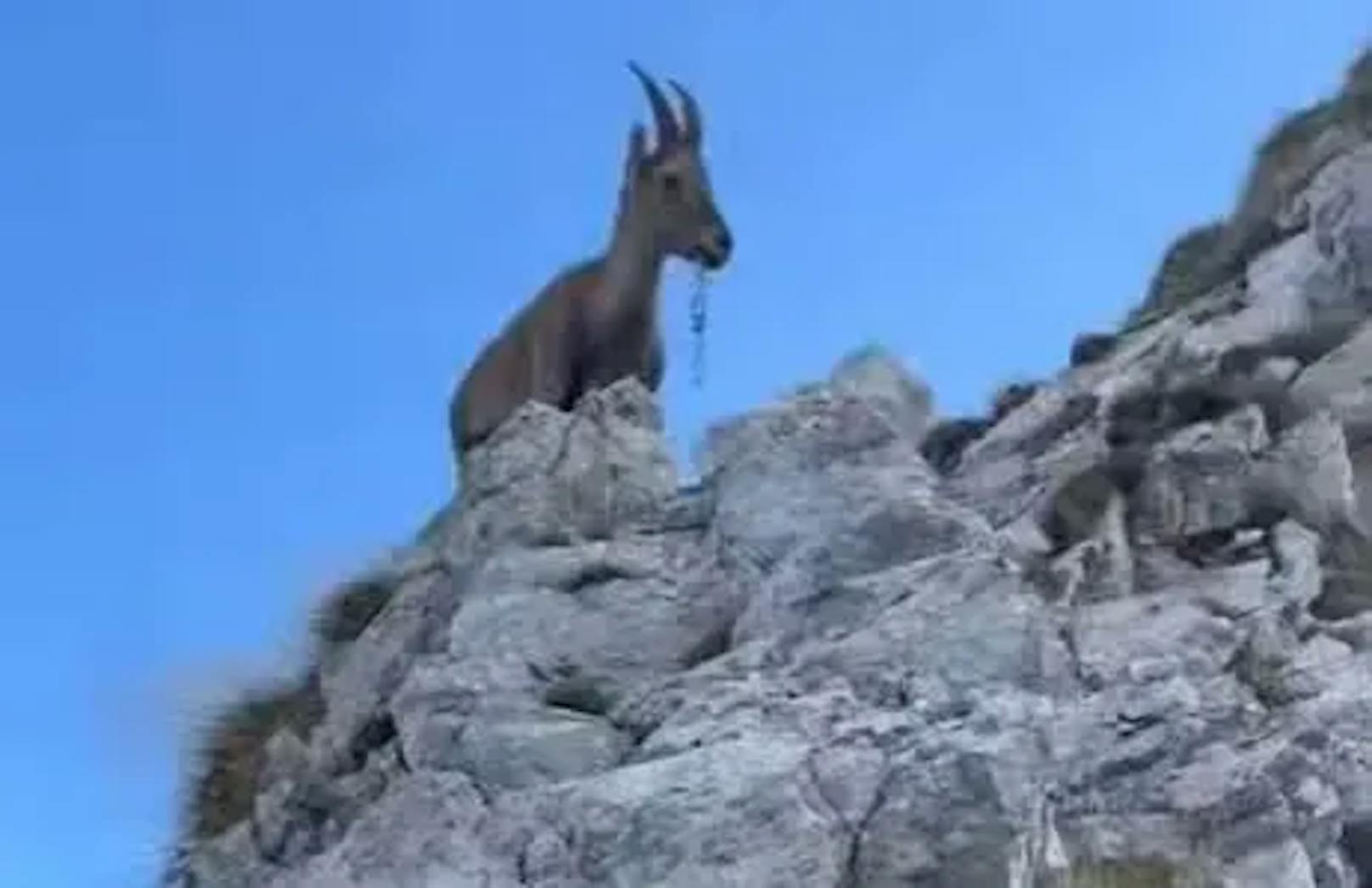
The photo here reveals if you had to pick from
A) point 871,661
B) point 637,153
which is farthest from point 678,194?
point 871,661

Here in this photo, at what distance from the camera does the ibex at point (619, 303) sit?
18844 mm

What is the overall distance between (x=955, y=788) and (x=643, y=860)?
1.23 m

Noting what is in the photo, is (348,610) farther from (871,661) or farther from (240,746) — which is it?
(871,661)

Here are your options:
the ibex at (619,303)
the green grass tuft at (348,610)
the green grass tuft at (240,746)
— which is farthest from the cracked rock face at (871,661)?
the ibex at (619,303)

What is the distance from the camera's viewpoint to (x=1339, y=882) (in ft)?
33.8

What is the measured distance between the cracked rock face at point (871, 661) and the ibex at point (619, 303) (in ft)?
8.58

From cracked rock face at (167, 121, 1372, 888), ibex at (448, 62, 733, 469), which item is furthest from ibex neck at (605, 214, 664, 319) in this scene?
cracked rock face at (167, 121, 1372, 888)

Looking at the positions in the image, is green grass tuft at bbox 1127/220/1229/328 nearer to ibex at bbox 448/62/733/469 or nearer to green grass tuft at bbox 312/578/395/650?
ibex at bbox 448/62/733/469

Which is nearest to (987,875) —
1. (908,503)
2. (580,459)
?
(908,503)

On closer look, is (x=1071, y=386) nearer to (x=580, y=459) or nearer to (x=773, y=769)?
(x=580, y=459)

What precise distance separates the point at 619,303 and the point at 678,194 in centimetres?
112

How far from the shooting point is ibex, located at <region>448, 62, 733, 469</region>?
742 inches

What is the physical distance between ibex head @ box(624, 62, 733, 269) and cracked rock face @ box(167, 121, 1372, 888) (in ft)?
11.0

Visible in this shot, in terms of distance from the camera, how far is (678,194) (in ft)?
64.2
